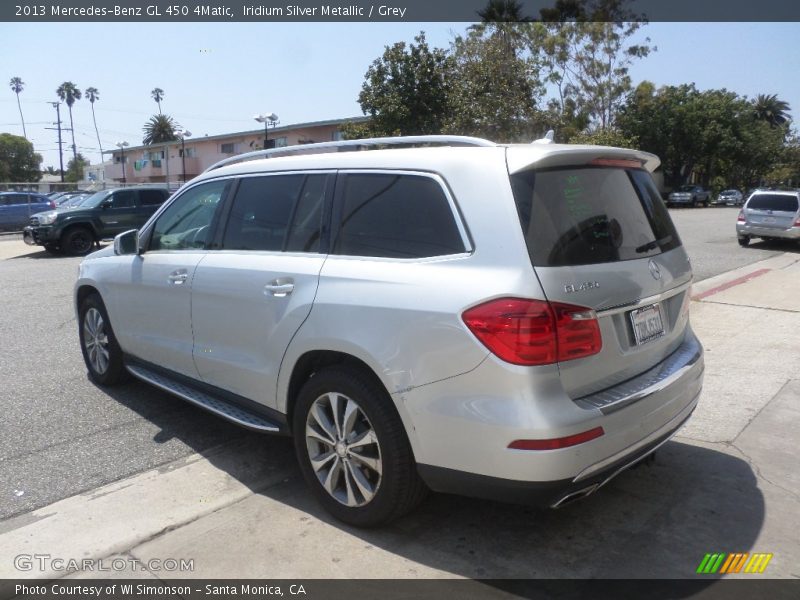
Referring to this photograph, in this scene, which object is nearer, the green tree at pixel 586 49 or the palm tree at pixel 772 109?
the green tree at pixel 586 49

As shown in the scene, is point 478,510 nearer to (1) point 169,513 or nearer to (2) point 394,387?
(2) point 394,387

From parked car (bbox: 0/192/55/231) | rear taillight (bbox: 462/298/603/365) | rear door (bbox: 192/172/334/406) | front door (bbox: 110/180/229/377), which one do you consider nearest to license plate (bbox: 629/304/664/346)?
rear taillight (bbox: 462/298/603/365)

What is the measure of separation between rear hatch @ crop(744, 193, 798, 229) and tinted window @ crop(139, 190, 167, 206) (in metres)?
16.6

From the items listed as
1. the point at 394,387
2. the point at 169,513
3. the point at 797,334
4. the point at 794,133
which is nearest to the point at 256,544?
the point at 169,513

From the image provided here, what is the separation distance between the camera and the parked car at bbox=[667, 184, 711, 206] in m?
45.9

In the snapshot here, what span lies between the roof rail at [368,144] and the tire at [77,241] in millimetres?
14784

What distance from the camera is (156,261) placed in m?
4.74

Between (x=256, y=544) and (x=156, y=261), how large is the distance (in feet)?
7.54

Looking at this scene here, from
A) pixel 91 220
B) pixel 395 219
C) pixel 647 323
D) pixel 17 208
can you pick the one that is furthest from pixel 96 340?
pixel 17 208

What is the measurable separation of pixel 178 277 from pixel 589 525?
2.93m

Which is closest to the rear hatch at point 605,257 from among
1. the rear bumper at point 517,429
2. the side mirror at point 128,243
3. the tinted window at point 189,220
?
the rear bumper at point 517,429

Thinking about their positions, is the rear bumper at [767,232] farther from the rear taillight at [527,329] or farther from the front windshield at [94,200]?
the rear taillight at [527,329]

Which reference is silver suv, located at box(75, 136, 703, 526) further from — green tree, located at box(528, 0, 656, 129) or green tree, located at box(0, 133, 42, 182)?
green tree, located at box(0, 133, 42, 182)

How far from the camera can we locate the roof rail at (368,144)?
333 centimetres
